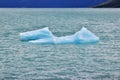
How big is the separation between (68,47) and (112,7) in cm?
10562

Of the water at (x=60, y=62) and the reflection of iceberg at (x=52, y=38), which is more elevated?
the water at (x=60, y=62)

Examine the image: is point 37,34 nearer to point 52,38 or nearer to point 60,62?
point 52,38

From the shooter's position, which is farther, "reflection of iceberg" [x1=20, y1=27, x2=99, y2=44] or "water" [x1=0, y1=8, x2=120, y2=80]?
"reflection of iceberg" [x1=20, y1=27, x2=99, y2=44]

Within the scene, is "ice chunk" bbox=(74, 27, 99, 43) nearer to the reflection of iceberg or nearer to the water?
the reflection of iceberg

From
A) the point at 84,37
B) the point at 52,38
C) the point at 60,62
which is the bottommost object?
the point at 52,38

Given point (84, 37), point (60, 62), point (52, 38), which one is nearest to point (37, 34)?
point (52, 38)

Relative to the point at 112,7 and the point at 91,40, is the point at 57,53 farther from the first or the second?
the point at 112,7

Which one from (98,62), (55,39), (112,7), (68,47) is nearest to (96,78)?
(98,62)

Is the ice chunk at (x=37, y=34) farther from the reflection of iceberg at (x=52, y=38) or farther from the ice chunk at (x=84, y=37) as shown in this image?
the ice chunk at (x=84, y=37)

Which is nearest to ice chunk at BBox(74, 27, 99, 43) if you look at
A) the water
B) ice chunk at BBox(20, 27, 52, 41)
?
the water

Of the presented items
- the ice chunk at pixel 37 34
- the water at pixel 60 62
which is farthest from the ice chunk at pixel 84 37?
the ice chunk at pixel 37 34

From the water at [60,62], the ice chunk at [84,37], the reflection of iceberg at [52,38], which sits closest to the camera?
the water at [60,62]

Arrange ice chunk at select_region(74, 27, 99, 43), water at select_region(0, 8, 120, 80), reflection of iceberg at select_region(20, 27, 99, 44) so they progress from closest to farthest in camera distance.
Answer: water at select_region(0, 8, 120, 80)
ice chunk at select_region(74, 27, 99, 43)
reflection of iceberg at select_region(20, 27, 99, 44)

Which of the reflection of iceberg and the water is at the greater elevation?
the water
